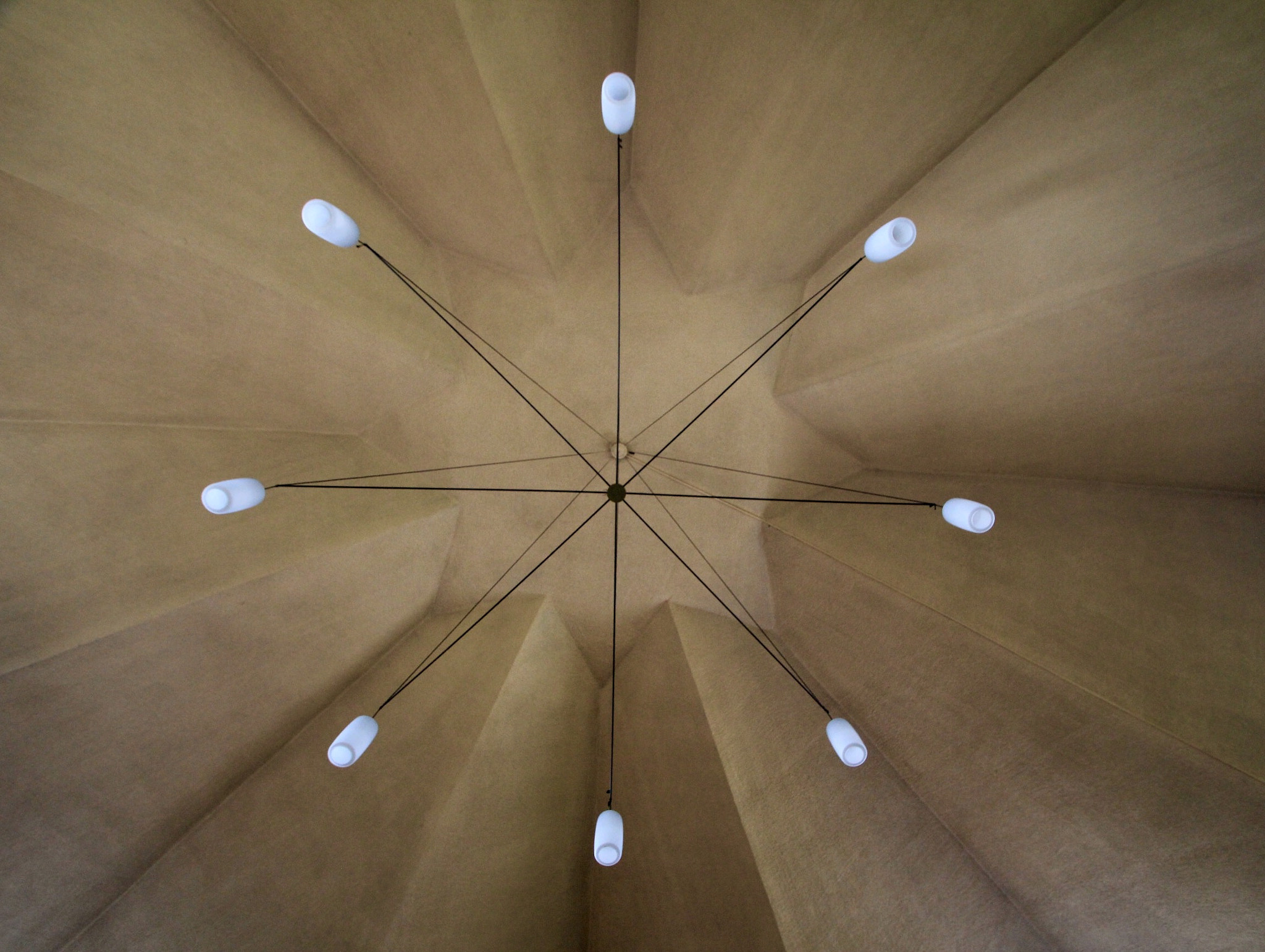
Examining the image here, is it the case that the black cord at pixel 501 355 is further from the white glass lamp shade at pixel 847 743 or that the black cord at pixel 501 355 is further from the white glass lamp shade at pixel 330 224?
the white glass lamp shade at pixel 847 743

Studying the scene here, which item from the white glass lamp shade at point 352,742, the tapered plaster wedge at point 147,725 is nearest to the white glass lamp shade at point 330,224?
the white glass lamp shade at point 352,742

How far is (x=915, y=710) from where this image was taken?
Answer: 5.21 m

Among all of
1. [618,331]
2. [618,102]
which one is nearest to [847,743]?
[618,102]

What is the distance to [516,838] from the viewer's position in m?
5.59

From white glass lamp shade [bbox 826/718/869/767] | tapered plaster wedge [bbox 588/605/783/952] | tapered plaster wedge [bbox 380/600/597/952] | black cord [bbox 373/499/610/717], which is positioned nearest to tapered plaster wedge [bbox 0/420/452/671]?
black cord [bbox 373/499/610/717]

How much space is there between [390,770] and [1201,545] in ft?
23.5

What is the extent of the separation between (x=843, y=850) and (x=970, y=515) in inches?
130

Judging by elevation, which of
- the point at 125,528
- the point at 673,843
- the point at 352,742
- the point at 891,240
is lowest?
the point at 673,843

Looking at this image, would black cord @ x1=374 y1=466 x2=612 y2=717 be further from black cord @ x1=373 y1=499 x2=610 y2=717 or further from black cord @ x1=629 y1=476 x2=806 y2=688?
black cord @ x1=629 y1=476 x2=806 y2=688

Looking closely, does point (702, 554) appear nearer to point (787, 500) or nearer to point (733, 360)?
point (787, 500)

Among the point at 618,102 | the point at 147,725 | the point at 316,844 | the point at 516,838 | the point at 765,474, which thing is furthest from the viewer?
the point at 765,474

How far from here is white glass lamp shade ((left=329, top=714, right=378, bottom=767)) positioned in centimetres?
356

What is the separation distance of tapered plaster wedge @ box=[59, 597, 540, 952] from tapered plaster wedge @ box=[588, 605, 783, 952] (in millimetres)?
1687

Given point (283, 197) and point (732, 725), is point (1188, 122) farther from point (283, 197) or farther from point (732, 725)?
point (283, 197)
